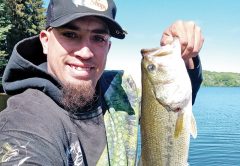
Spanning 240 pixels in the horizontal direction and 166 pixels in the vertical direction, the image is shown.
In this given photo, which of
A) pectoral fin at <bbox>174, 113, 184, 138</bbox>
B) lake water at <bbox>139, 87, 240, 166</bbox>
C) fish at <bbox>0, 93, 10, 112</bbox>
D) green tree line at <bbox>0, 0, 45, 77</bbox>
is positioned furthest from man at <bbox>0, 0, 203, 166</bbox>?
green tree line at <bbox>0, 0, 45, 77</bbox>

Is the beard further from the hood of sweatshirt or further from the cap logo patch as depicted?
the cap logo patch

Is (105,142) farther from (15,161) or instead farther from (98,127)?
(15,161)

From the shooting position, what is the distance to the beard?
10.1ft

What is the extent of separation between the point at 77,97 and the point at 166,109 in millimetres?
751

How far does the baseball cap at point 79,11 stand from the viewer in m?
3.20

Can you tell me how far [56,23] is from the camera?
3.27 metres

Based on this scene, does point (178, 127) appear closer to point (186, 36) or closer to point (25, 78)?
point (186, 36)

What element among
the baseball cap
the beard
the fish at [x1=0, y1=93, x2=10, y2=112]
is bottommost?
the fish at [x1=0, y1=93, x2=10, y2=112]

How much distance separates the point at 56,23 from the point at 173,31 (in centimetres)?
102

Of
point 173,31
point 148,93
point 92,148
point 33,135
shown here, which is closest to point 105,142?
point 92,148

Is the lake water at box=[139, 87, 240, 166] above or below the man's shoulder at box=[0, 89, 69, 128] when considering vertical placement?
below

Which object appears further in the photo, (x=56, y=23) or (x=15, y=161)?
(x=56, y=23)

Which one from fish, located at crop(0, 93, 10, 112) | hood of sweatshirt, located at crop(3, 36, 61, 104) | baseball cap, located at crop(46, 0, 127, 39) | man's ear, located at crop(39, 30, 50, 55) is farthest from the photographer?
fish, located at crop(0, 93, 10, 112)

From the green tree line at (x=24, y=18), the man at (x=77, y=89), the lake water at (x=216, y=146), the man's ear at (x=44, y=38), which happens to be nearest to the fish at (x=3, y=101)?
the lake water at (x=216, y=146)
